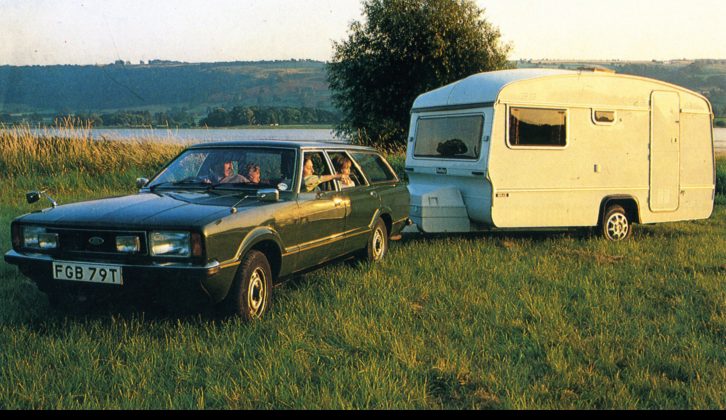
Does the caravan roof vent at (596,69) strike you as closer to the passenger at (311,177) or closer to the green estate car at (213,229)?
the green estate car at (213,229)

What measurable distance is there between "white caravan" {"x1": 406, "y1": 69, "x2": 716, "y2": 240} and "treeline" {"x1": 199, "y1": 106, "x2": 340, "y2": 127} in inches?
523

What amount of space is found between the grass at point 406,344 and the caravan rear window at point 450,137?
2.55 metres

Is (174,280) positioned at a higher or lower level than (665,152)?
lower

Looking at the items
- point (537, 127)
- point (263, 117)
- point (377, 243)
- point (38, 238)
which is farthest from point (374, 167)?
point (263, 117)

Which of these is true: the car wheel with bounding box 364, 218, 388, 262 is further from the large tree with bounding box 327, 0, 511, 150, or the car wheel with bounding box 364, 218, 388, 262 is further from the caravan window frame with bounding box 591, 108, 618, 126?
the large tree with bounding box 327, 0, 511, 150

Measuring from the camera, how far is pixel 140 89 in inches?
2052

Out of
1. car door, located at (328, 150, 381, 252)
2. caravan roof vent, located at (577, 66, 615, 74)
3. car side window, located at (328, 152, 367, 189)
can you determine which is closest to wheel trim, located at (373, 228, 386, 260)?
car door, located at (328, 150, 381, 252)

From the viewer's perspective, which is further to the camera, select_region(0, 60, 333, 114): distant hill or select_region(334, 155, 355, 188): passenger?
select_region(0, 60, 333, 114): distant hill

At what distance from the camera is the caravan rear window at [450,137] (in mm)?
10094

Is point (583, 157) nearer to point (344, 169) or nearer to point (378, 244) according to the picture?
Result: point (378, 244)

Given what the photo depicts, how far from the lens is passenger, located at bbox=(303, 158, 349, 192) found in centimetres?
649

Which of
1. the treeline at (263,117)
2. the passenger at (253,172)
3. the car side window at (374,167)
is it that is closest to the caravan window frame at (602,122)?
the car side window at (374,167)

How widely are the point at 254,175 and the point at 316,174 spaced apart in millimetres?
730
